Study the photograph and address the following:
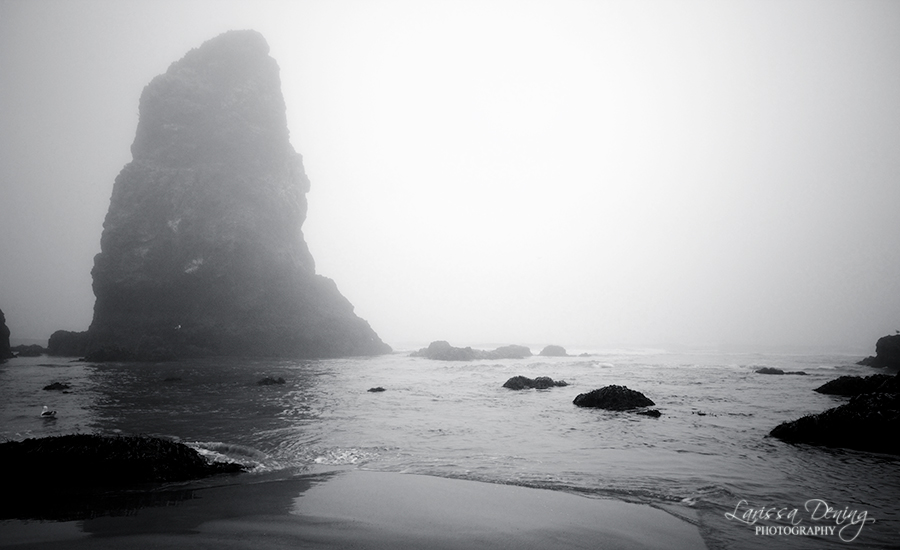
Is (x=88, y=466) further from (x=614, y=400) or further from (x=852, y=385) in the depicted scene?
(x=852, y=385)

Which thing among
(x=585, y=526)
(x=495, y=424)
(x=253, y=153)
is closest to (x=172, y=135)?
(x=253, y=153)

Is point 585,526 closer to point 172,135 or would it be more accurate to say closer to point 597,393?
point 597,393

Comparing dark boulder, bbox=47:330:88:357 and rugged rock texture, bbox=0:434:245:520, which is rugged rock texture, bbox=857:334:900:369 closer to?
rugged rock texture, bbox=0:434:245:520

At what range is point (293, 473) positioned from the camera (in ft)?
22.6

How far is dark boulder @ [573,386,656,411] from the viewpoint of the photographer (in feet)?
47.5

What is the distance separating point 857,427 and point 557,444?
21.9 ft

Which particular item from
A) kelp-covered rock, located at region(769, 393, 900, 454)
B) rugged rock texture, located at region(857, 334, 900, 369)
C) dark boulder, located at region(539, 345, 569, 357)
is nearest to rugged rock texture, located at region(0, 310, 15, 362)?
kelp-covered rock, located at region(769, 393, 900, 454)

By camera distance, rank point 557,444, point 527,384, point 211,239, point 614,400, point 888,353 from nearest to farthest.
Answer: point 557,444 → point 614,400 → point 527,384 → point 888,353 → point 211,239

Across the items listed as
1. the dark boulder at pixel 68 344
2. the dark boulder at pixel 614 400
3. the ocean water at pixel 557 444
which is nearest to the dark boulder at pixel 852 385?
the ocean water at pixel 557 444

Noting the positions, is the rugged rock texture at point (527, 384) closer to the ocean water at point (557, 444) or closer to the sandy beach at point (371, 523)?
the ocean water at point (557, 444)

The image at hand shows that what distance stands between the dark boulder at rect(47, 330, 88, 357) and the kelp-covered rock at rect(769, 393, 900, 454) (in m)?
64.8

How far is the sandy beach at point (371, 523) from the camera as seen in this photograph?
4.00m

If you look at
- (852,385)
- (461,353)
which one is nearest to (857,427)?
(852,385)

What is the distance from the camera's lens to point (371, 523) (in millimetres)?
4547
